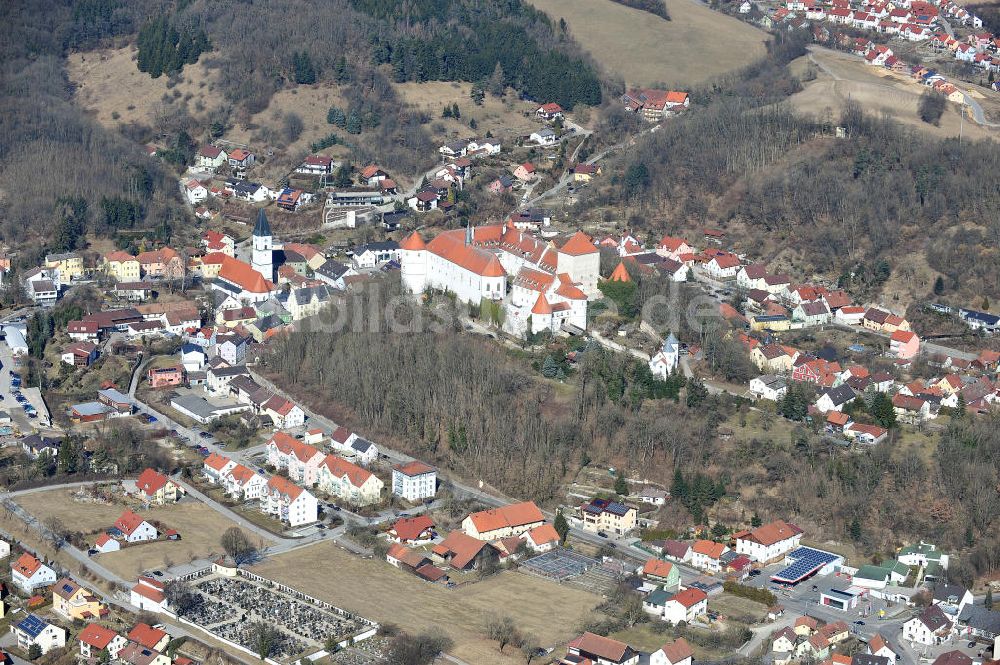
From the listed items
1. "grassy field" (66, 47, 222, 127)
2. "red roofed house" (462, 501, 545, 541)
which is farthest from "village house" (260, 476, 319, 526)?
"grassy field" (66, 47, 222, 127)

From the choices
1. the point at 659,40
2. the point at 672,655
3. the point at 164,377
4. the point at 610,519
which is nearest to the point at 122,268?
the point at 164,377

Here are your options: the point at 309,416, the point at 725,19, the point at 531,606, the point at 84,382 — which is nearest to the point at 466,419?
the point at 309,416

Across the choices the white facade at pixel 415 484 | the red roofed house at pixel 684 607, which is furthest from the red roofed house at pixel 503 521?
the red roofed house at pixel 684 607

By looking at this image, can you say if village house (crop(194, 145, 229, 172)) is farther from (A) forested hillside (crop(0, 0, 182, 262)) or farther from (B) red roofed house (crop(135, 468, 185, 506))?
(B) red roofed house (crop(135, 468, 185, 506))

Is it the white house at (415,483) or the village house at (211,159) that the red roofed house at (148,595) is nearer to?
the white house at (415,483)

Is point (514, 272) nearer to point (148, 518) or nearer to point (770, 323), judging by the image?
point (770, 323)
